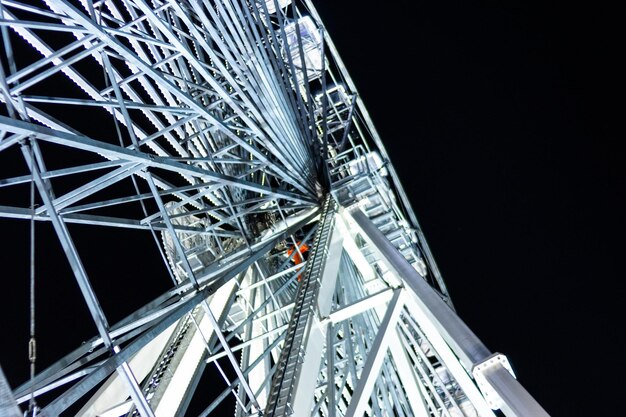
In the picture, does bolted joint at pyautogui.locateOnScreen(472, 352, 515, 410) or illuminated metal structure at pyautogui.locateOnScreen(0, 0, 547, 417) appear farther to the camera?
bolted joint at pyautogui.locateOnScreen(472, 352, 515, 410)

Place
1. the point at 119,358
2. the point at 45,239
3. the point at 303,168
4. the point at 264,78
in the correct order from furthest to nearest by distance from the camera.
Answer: the point at 45,239
the point at 303,168
the point at 264,78
the point at 119,358

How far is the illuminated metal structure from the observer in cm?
602

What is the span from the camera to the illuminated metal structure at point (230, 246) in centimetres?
602

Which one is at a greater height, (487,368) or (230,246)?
(230,246)

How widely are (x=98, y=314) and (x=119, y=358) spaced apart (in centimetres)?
42

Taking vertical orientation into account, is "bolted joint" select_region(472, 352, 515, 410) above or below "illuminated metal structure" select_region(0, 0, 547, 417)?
below

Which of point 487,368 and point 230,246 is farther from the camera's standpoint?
point 230,246

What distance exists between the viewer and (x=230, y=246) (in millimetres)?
13656

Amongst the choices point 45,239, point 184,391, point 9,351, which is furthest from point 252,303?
point 45,239

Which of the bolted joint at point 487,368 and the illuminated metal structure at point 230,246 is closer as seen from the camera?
the illuminated metal structure at point 230,246

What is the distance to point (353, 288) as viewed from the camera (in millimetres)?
11969

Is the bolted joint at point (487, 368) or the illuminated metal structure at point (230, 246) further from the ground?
the illuminated metal structure at point (230, 246)

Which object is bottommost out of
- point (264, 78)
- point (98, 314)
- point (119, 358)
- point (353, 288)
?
point (353, 288)

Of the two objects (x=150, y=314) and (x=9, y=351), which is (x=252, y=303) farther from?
(x=9, y=351)
